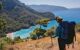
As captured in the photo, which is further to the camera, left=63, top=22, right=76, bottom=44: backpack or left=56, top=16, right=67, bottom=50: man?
left=56, top=16, right=67, bottom=50: man

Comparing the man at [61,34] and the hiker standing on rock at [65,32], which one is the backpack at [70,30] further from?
the man at [61,34]

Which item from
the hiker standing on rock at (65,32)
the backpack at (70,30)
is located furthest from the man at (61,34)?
the backpack at (70,30)

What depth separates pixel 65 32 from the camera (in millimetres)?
7098

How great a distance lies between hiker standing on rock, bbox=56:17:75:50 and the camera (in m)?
7.01

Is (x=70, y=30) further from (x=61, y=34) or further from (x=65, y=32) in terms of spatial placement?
(x=61, y=34)

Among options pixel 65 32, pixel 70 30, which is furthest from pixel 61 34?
pixel 70 30

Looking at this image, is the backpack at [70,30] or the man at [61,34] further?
the man at [61,34]

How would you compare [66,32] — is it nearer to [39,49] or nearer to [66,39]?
[66,39]

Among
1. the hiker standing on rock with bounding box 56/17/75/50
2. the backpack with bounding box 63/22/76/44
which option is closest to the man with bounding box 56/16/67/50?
the hiker standing on rock with bounding box 56/17/75/50

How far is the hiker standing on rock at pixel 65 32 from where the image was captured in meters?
A: 7.01

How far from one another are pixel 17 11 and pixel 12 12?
4140 mm

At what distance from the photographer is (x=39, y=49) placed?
Result: 13.9 m

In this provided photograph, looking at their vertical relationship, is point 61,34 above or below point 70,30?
below

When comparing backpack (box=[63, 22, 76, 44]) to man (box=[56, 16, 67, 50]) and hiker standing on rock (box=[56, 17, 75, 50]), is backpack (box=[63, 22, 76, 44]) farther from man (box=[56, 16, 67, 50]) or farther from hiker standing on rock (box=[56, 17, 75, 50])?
man (box=[56, 16, 67, 50])
